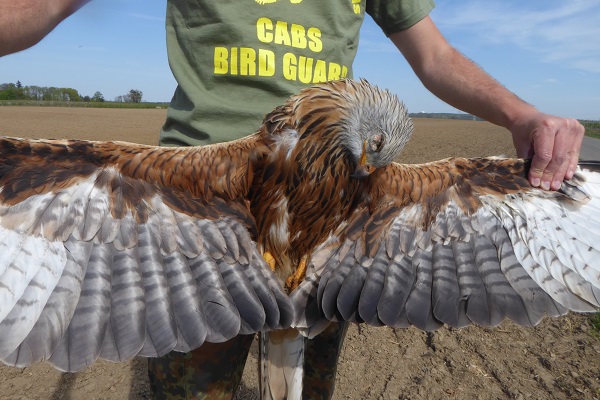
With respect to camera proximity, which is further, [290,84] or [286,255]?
[290,84]

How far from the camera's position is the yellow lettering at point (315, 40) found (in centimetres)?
288

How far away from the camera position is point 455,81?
337cm

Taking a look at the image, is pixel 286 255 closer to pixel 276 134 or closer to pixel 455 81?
pixel 276 134

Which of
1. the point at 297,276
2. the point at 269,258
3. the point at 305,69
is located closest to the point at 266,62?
the point at 305,69

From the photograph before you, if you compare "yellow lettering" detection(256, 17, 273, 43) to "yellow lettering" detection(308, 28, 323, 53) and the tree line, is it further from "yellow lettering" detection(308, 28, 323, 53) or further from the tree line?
the tree line

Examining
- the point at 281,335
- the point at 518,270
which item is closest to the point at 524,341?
the point at 518,270

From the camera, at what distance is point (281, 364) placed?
2727 millimetres

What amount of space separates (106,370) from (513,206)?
4312mm

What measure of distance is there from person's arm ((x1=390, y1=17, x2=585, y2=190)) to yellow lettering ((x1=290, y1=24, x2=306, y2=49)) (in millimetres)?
1019

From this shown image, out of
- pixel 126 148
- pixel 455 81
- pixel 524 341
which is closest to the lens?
pixel 126 148

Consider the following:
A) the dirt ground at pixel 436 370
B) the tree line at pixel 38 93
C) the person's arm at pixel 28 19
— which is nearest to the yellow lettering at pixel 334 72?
the person's arm at pixel 28 19

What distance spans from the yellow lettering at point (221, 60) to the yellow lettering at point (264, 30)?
21 cm

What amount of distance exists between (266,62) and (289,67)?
5.5 inches

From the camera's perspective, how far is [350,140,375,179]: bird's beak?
8.27ft
